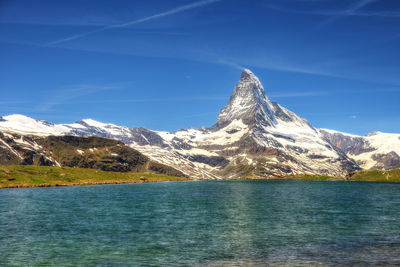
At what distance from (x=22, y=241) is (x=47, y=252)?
9.17 metres

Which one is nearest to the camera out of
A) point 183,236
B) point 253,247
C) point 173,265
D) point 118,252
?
point 173,265

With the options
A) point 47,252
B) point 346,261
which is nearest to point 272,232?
point 346,261

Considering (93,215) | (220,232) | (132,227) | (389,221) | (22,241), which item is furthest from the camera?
(93,215)

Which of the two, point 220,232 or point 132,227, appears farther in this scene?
point 132,227

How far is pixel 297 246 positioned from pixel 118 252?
76.3ft

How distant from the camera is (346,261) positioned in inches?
1548

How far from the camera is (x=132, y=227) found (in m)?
65.1

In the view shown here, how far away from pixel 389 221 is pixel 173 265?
5567cm

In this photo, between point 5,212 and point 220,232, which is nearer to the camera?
point 220,232

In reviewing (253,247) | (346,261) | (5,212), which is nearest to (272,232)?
(253,247)

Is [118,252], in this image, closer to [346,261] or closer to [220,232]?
[220,232]

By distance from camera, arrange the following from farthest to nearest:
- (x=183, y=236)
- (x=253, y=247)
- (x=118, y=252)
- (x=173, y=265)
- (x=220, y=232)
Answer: (x=220, y=232) → (x=183, y=236) → (x=253, y=247) → (x=118, y=252) → (x=173, y=265)

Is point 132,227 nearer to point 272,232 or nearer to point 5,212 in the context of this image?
point 272,232

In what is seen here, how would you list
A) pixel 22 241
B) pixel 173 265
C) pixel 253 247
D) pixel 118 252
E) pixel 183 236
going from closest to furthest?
1. pixel 173 265
2. pixel 118 252
3. pixel 253 247
4. pixel 22 241
5. pixel 183 236
